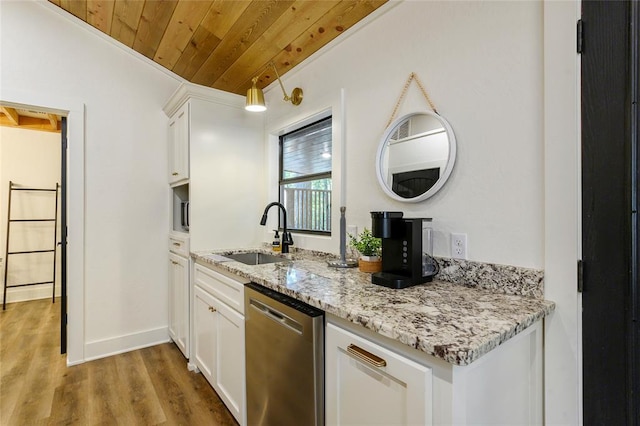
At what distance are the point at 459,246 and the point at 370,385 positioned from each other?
727mm

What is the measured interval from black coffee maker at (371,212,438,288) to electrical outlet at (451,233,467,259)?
96 mm

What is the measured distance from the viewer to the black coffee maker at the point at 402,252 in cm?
131

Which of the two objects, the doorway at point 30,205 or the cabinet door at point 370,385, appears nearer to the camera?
the cabinet door at point 370,385

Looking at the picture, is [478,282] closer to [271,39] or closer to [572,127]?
[572,127]

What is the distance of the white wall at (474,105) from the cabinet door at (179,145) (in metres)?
1.42

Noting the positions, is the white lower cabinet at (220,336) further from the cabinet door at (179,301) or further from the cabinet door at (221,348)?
the cabinet door at (179,301)

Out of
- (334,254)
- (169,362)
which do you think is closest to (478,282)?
(334,254)

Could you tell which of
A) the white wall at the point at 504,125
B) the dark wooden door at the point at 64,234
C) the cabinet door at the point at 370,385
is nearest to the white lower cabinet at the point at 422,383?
the cabinet door at the point at 370,385

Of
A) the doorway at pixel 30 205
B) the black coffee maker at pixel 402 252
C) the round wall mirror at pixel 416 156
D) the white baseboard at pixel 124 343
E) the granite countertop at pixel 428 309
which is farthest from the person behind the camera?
the doorway at pixel 30 205

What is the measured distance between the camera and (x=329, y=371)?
113 centimetres

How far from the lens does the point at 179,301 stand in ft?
8.58

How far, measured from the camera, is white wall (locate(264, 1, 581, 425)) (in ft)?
3.51

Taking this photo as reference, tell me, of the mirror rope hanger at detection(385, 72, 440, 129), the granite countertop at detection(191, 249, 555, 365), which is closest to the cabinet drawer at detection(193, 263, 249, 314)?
the granite countertop at detection(191, 249, 555, 365)

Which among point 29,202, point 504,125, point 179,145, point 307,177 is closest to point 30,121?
point 29,202
